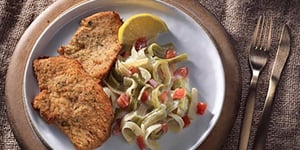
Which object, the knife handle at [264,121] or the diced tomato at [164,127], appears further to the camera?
the knife handle at [264,121]

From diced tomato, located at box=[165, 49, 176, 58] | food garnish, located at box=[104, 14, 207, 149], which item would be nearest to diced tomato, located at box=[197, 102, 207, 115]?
food garnish, located at box=[104, 14, 207, 149]

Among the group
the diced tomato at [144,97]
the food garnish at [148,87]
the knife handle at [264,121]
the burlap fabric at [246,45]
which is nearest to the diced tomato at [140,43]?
the food garnish at [148,87]

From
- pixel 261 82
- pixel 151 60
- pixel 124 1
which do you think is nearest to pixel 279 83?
pixel 261 82

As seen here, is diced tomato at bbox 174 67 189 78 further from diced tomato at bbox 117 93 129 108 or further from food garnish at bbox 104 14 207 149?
diced tomato at bbox 117 93 129 108

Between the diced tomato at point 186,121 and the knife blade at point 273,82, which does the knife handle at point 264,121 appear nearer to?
the knife blade at point 273,82

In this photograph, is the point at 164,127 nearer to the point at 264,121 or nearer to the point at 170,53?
the point at 170,53

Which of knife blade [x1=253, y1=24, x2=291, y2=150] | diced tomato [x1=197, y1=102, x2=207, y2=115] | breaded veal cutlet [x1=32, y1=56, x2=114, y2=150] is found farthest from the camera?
knife blade [x1=253, y1=24, x2=291, y2=150]
